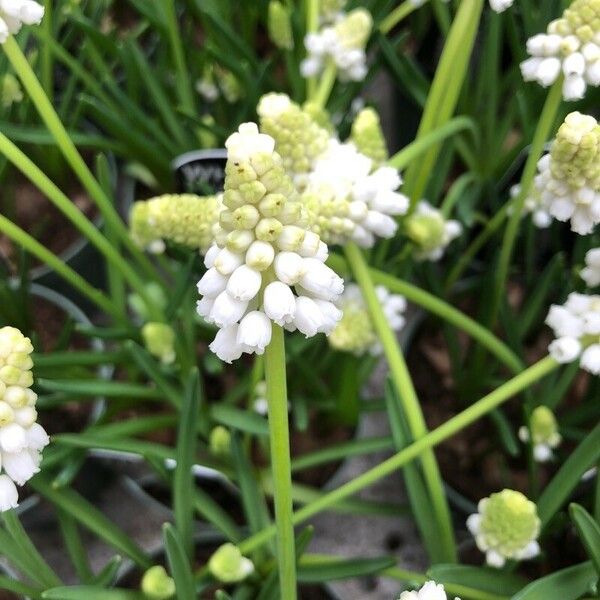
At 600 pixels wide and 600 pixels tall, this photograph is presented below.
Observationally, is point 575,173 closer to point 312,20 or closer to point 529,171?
point 529,171

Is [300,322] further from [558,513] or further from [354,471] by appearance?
[354,471]

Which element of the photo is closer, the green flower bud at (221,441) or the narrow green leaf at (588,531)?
the narrow green leaf at (588,531)

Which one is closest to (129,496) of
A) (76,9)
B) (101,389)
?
(101,389)

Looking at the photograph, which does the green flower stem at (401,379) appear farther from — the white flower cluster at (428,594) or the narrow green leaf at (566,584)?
the white flower cluster at (428,594)

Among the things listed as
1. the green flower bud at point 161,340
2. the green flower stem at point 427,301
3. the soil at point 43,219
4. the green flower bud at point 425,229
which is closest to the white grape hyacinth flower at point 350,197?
the green flower stem at point 427,301

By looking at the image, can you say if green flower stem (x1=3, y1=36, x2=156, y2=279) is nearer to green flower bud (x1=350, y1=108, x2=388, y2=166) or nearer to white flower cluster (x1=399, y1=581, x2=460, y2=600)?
green flower bud (x1=350, y1=108, x2=388, y2=166)

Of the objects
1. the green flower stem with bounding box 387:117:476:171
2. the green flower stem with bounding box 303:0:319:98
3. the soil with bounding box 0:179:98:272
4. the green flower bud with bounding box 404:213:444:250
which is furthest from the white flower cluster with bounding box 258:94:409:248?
the soil with bounding box 0:179:98:272
